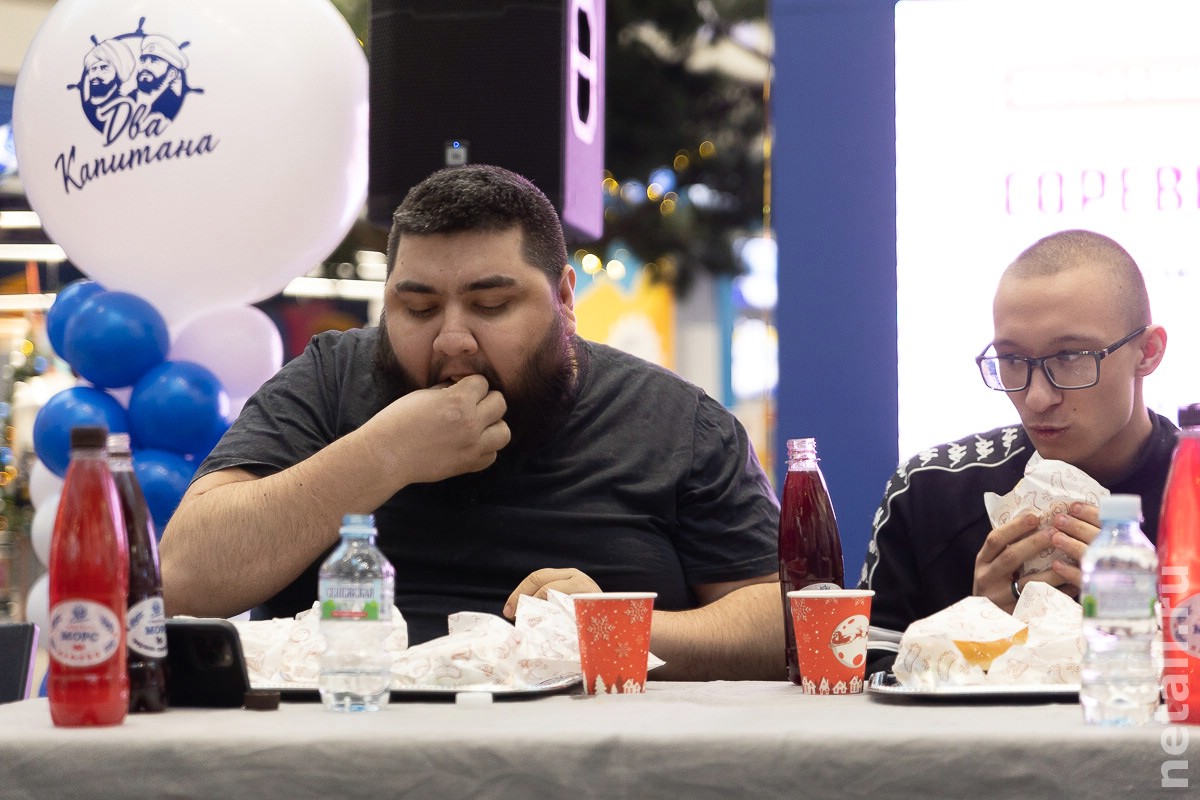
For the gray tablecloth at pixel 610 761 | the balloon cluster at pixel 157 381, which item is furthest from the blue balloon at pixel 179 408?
the gray tablecloth at pixel 610 761

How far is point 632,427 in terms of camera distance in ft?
6.86

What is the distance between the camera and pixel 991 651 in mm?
1228

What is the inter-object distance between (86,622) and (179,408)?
1995 millimetres

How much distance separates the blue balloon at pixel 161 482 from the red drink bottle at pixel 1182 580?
231cm

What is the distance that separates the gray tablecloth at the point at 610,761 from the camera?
3.07ft

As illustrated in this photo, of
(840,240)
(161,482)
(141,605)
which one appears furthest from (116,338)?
(141,605)

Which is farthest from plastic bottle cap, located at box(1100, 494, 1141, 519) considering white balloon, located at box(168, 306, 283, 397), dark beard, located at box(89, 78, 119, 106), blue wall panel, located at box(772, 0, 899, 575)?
dark beard, located at box(89, 78, 119, 106)

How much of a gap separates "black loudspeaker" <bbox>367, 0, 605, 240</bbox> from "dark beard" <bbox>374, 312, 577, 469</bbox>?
0.94 meters

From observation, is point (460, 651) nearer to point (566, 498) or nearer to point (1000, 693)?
point (1000, 693)

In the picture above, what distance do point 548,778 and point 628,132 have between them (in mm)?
4788

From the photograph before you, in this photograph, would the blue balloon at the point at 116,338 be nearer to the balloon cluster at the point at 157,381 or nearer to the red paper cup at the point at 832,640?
the balloon cluster at the point at 157,381

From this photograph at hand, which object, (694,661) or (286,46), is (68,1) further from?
(694,661)

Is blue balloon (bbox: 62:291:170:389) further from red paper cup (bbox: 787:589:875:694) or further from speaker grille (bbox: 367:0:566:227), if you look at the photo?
red paper cup (bbox: 787:589:875:694)

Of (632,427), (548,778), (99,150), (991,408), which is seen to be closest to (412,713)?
(548,778)
